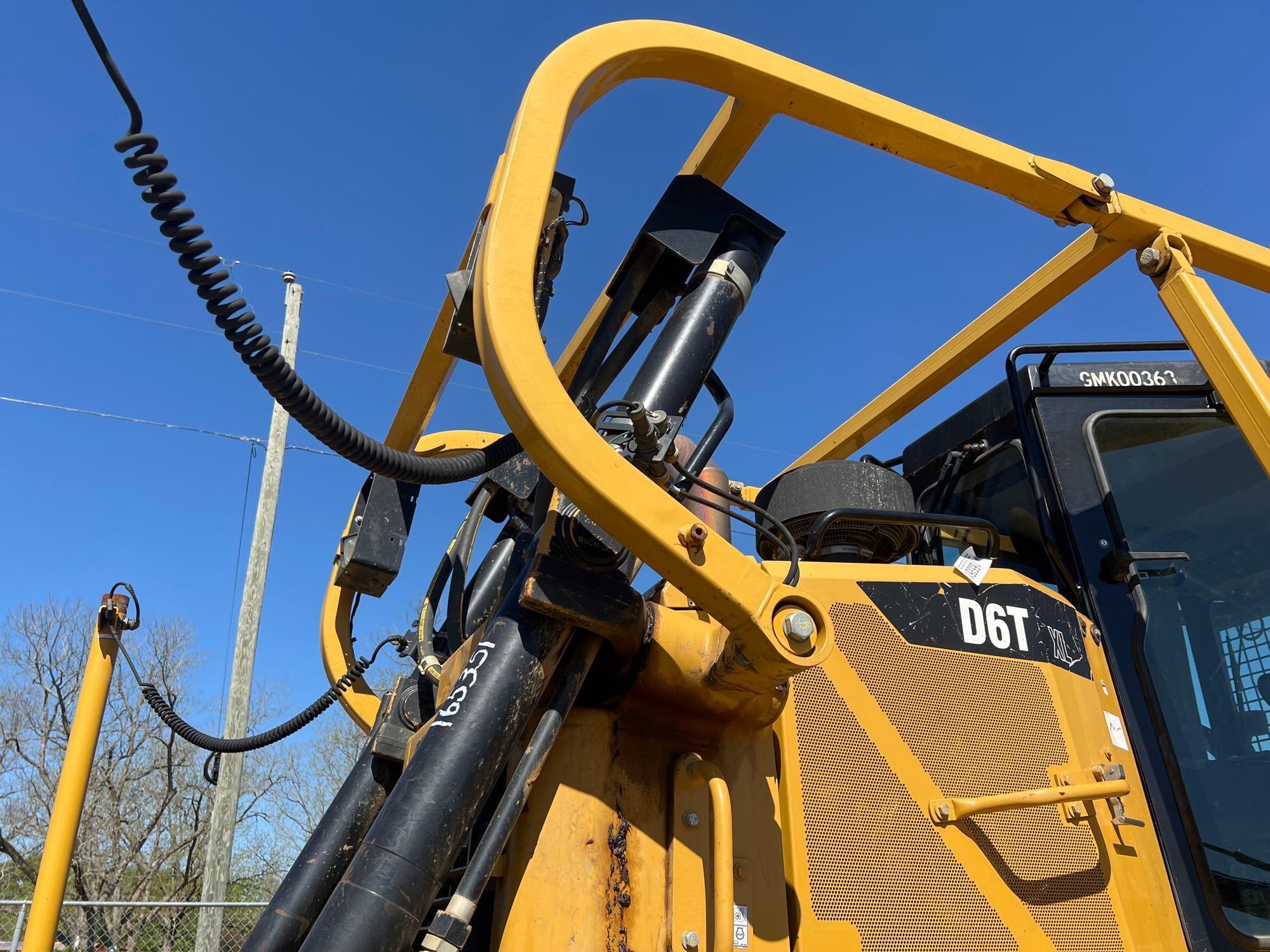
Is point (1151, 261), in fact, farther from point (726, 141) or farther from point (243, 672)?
point (243, 672)

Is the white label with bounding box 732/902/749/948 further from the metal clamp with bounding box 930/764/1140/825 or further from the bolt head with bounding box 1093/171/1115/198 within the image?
the bolt head with bounding box 1093/171/1115/198

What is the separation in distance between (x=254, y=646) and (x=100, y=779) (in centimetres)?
1177

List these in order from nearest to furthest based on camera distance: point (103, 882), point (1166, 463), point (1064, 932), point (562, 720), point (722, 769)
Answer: point (562, 720), point (722, 769), point (1064, 932), point (1166, 463), point (103, 882)

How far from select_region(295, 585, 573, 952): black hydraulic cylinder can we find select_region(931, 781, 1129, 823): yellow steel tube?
107cm

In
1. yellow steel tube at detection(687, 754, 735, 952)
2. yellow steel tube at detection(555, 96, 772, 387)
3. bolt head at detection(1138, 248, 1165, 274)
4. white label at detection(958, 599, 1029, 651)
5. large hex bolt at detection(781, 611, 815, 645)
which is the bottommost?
yellow steel tube at detection(687, 754, 735, 952)

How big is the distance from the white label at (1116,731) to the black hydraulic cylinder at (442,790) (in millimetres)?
1656

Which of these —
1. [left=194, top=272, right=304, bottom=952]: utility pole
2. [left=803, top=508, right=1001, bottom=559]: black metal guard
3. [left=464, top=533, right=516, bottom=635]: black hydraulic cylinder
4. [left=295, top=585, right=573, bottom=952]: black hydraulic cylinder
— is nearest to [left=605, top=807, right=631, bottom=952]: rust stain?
[left=295, top=585, right=573, bottom=952]: black hydraulic cylinder

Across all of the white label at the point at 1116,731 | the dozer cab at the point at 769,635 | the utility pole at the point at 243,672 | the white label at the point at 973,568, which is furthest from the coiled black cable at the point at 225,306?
the utility pole at the point at 243,672

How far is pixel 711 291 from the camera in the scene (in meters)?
2.46

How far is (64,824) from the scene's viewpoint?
2988mm

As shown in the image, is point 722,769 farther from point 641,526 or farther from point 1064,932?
point 1064,932

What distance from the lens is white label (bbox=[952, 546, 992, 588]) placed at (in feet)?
9.00

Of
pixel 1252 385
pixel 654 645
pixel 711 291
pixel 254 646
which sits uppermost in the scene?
pixel 254 646

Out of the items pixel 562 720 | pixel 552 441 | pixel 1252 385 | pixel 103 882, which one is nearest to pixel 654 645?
pixel 562 720
